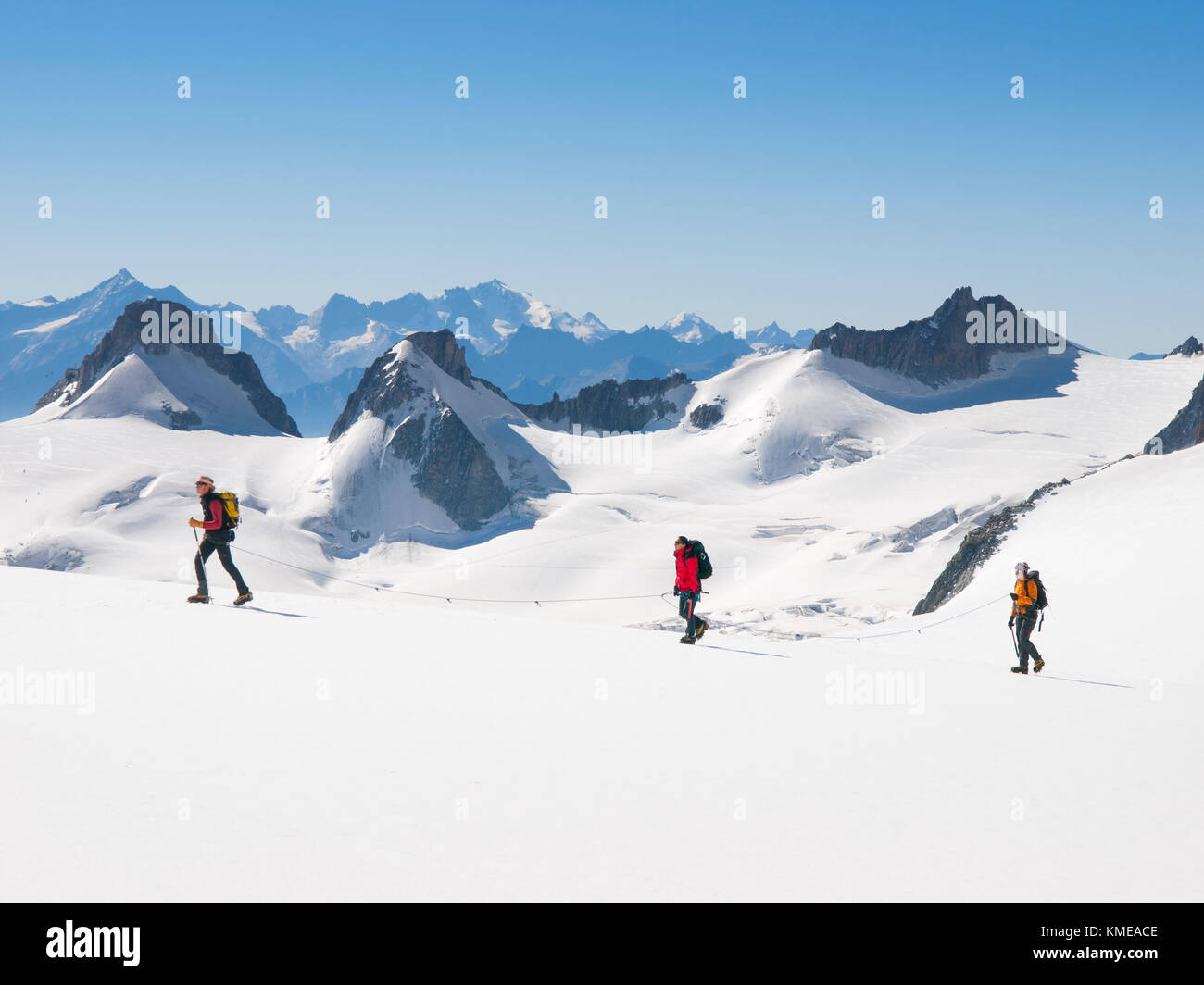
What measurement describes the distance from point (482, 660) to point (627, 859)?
666cm

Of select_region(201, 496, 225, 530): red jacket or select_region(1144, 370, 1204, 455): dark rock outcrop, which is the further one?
select_region(1144, 370, 1204, 455): dark rock outcrop

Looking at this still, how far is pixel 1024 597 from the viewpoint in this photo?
16.5m

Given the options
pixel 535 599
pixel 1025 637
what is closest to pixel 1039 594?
pixel 1025 637

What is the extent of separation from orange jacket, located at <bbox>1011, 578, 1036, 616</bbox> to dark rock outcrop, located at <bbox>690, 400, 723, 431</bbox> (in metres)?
156

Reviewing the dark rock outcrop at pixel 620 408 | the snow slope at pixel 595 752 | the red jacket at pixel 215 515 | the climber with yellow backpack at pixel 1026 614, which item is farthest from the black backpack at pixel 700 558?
the dark rock outcrop at pixel 620 408

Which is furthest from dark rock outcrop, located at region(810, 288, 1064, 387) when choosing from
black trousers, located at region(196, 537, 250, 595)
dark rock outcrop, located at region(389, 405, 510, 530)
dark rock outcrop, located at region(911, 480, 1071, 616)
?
black trousers, located at region(196, 537, 250, 595)

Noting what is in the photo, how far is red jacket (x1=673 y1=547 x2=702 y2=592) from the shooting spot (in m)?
16.4

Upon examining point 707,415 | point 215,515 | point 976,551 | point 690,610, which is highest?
point 707,415

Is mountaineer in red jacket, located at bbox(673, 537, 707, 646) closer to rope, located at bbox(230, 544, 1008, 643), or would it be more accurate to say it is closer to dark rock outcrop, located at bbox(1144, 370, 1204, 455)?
rope, located at bbox(230, 544, 1008, 643)

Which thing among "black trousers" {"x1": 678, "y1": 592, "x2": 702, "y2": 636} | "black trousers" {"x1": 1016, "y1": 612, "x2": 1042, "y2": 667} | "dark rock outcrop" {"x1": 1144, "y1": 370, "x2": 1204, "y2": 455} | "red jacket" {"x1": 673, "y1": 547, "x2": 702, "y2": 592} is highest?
"dark rock outcrop" {"x1": 1144, "y1": 370, "x2": 1204, "y2": 455}

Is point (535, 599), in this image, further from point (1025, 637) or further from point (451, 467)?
point (1025, 637)

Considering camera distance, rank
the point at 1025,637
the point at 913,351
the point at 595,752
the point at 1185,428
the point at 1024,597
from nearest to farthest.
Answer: the point at 595,752 → the point at 1025,637 → the point at 1024,597 → the point at 1185,428 → the point at 913,351

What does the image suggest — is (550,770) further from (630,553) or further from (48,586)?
(630,553)

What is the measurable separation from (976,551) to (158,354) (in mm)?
161167
